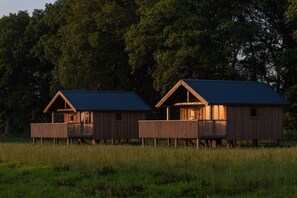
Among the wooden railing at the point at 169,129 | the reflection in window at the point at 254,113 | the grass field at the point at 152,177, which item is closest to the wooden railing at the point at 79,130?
the wooden railing at the point at 169,129

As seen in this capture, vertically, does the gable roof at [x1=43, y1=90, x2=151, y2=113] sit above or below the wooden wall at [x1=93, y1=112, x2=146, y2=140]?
above

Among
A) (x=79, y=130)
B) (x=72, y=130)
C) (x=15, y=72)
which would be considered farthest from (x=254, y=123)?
(x=15, y=72)

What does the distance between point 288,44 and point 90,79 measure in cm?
1949

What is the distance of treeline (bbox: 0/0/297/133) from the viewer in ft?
181

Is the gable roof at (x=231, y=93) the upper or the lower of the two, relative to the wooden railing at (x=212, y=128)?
upper

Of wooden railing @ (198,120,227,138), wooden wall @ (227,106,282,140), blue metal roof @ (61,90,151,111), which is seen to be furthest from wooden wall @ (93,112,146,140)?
wooden wall @ (227,106,282,140)

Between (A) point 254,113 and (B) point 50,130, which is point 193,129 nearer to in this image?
(A) point 254,113

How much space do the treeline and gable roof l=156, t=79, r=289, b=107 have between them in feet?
35.1

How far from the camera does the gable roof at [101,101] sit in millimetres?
50531

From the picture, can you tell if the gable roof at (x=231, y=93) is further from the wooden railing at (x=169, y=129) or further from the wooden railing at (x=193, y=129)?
the wooden railing at (x=169, y=129)

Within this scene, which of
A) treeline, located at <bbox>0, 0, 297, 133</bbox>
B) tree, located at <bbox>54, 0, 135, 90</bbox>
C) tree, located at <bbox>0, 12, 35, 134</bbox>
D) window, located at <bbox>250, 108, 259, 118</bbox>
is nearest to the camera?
window, located at <bbox>250, 108, 259, 118</bbox>

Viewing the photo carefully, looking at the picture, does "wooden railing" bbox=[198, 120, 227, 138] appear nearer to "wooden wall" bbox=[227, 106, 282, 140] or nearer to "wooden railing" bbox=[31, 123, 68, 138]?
"wooden wall" bbox=[227, 106, 282, 140]

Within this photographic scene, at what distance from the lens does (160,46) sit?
57.8m

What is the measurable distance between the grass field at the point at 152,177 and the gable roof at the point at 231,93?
15362 mm
